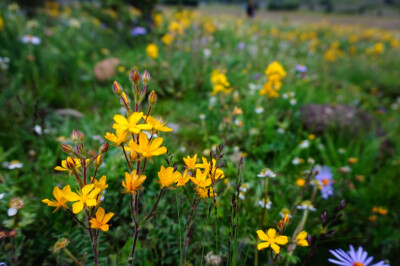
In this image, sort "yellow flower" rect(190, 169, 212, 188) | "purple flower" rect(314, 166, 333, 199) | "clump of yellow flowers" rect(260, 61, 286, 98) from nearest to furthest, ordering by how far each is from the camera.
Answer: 1. "yellow flower" rect(190, 169, 212, 188)
2. "purple flower" rect(314, 166, 333, 199)
3. "clump of yellow flowers" rect(260, 61, 286, 98)

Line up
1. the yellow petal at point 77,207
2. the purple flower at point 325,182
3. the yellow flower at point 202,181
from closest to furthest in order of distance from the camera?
the yellow petal at point 77,207
the yellow flower at point 202,181
the purple flower at point 325,182

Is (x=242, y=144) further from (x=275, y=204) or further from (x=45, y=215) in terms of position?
(x=45, y=215)

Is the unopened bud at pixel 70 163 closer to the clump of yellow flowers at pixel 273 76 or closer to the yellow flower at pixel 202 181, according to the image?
the yellow flower at pixel 202 181

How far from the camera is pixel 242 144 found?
2252 millimetres

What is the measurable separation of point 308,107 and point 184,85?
142cm

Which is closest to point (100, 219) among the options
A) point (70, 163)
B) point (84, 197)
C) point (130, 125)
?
point (84, 197)

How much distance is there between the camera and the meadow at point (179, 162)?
866 millimetres

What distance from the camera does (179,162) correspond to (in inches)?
50.1

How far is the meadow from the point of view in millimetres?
866

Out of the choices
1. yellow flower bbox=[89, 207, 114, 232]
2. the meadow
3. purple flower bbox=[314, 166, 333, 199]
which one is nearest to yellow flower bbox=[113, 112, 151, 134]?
the meadow

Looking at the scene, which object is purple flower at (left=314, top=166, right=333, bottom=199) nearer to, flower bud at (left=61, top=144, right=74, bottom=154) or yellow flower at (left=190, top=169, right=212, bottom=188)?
yellow flower at (left=190, top=169, right=212, bottom=188)

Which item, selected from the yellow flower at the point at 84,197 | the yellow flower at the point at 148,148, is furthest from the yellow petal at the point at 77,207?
the yellow flower at the point at 148,148

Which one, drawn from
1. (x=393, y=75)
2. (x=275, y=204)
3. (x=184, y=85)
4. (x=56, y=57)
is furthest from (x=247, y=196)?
(x=393, y=75)

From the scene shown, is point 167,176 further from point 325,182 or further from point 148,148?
point 325,182
